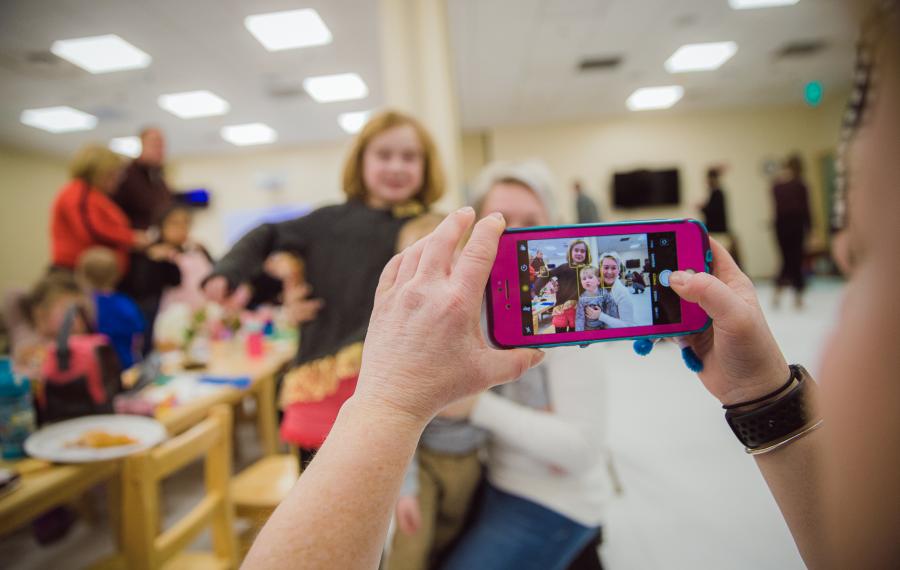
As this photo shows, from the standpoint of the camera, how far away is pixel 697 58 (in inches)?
73.6

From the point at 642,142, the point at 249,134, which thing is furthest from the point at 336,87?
the point at 642,142

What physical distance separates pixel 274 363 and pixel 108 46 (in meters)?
2.28

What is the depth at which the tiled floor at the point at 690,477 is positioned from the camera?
32cm

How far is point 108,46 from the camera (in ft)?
7.84

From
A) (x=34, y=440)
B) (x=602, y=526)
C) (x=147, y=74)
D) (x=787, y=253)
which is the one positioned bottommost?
(x=602, y=526)

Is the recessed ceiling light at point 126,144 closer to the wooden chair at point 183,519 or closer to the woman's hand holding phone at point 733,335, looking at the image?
the wooden chair at point 183,519

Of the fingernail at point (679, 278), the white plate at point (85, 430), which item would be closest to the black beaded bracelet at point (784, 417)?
the fingernail at point (679, 278)

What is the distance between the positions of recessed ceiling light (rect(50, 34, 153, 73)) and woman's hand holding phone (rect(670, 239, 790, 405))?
9.57 ft

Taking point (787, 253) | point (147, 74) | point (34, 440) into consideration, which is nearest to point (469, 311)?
point (34, 440)

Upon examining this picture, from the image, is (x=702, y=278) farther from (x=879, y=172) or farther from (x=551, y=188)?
(x=551, y=188)

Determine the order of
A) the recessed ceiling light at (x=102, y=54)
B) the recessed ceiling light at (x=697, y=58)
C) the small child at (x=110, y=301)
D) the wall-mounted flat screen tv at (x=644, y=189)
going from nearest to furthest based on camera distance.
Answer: the small child at (x=110, y=301) < the recessed ceiling light at (x=697, y=58) < the recessed ceiling light at (x=102, y=54) < the wall-mounted flat screen tv at (x=644, y=189)

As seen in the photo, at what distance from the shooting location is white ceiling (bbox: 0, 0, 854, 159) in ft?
3.14

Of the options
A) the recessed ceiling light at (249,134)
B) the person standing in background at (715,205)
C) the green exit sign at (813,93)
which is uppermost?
the recessed ceiling light at (249,134)

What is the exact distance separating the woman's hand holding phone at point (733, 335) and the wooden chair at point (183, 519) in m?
0.91
